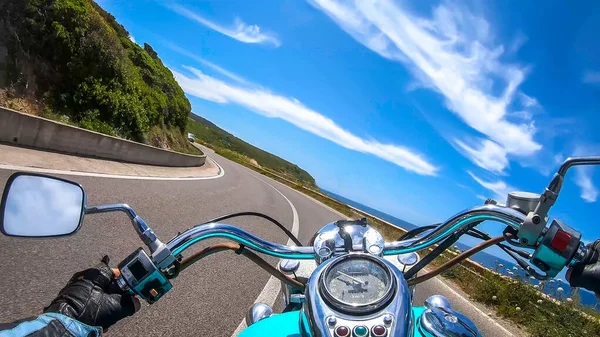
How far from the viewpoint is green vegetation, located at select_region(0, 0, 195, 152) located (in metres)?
12.2

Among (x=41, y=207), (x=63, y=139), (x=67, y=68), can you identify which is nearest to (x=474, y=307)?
(x=41, y=207)

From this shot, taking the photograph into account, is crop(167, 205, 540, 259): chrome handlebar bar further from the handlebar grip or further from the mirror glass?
the mirror glass

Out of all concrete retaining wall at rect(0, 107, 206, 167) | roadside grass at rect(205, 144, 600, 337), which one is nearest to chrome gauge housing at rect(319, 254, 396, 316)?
roadside grass at rect(205, 144, 600, 337)

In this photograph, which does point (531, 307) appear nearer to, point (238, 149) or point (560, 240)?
point (560, 240)

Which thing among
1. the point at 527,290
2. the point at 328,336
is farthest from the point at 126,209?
the point at 527,290

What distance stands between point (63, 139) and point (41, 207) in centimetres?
962

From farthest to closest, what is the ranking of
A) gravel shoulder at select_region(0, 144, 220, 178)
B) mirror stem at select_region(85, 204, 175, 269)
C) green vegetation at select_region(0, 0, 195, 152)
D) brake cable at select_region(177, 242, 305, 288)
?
1. green vegetation at select_region(0, 0, 195, 152)
2. gravel shoulder at select_region(0, 144, 220, 178)
3. brake cable at select_region(177, 242, 305, 288)
4. mirror stem at select_region(85, 204, 175, 269)

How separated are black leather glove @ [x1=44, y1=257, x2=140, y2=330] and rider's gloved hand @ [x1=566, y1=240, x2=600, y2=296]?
1.50 m

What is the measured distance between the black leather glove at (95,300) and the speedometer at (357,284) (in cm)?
70

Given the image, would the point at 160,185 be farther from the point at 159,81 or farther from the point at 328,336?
the point at 159,81

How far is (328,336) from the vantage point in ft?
3.95

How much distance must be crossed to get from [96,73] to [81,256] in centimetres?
1231

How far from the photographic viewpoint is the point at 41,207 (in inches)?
59.6

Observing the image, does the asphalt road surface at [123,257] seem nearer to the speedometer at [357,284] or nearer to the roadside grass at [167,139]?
the speedometer at [357,284]
